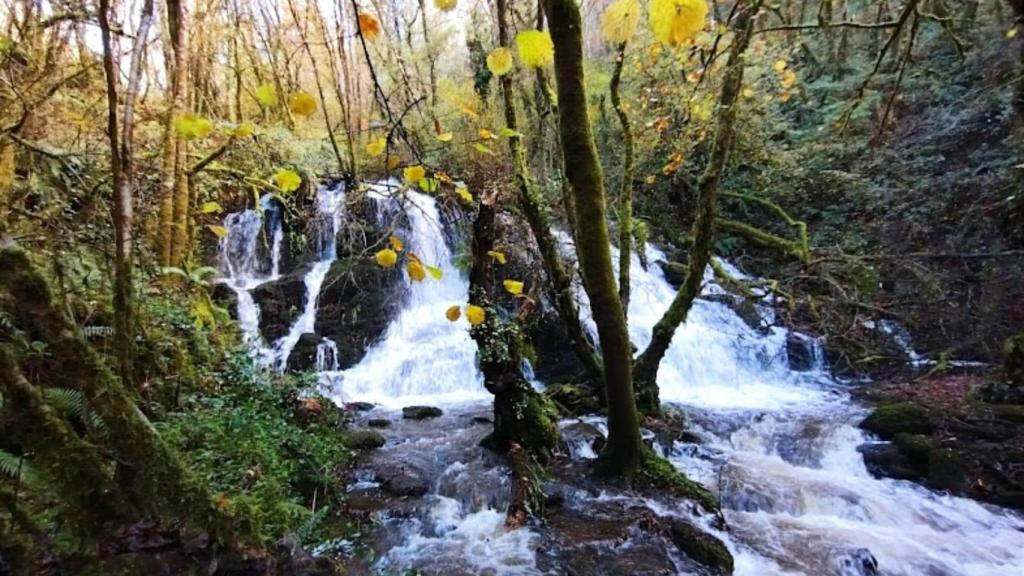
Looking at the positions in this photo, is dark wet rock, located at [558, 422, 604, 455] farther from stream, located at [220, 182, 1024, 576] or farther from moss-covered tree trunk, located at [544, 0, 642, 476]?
moss-covered tree trunk, located at [544, 0, 642, 476]

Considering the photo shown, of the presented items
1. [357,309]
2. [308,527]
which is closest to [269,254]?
[357,309]

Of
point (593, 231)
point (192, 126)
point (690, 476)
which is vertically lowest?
point (690, 476)

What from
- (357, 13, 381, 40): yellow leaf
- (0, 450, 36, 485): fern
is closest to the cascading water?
(0, 450, 36, 485): fern

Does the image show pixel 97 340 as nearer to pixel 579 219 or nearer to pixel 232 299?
pixel 579 219

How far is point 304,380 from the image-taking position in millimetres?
5938

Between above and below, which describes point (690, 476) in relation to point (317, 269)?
below

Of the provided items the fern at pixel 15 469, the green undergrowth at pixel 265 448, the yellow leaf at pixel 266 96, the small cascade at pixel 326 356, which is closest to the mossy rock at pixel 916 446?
the green undergrowth at pixel 265 448

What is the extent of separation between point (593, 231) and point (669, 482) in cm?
241

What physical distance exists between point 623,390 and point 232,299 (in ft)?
24.7

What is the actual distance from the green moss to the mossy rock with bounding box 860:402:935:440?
2856mm

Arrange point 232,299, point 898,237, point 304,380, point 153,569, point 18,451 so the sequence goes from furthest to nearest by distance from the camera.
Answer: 1. point 898,237
2. point 232,299
3. point 304,380
4. point 18,451
5. point 153,569

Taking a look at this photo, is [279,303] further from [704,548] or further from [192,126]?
[192,126]

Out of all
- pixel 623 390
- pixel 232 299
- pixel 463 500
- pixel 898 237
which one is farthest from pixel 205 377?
pixel 898 237

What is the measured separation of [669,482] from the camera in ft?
15.1
